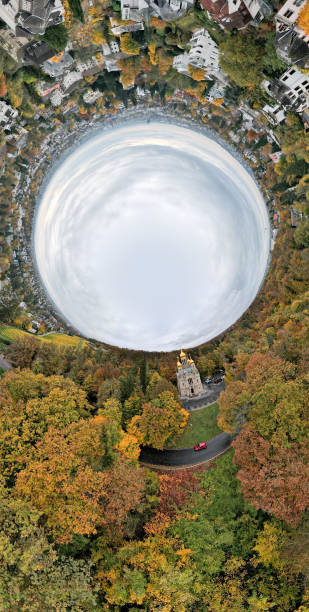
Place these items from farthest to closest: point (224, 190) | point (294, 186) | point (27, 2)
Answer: point (224, 190)
point (294, 186)
point (27, 2)

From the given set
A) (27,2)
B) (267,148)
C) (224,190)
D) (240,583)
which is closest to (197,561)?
(240,583)

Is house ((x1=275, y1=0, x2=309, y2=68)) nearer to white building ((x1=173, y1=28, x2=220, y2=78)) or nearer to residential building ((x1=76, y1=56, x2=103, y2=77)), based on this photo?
white building ((x1=173, y1=28, x2=220, y2=78))

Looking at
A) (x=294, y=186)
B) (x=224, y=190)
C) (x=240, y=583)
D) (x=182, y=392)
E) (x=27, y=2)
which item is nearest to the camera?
(x=240, y=583)

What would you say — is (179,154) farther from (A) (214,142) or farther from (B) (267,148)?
(B) (267,148)

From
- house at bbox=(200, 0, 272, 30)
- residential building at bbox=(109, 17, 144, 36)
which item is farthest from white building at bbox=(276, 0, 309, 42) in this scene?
residential building at bbox=(109, 17, 144, 36)

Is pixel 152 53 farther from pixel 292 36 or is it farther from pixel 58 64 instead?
pixel 292 36

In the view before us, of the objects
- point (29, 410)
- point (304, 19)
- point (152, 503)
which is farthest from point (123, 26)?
point (152, 503)

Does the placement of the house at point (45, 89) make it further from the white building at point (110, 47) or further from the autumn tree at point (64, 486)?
the autumn tree at point (64, 486)
